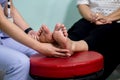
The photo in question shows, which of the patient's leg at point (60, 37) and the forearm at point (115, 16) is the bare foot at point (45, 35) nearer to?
the patient's leg at point (60, 37)

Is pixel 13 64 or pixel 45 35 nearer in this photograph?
pixel 13 64

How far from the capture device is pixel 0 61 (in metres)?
1.12

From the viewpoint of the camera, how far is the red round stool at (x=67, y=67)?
1086 mm

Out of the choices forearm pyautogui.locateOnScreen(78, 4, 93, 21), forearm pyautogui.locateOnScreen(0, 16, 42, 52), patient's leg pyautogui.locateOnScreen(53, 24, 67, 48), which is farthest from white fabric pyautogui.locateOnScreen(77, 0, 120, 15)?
forearm pyautogui.locateOnScreen(0, 16, 42, 52)

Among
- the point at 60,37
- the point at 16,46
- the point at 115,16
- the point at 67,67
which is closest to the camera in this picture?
the point at 67,67

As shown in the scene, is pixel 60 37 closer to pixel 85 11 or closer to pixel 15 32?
pixel 15 32

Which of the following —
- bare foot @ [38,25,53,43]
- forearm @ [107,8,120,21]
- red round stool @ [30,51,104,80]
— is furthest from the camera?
forearm @ [107,8,120,21]

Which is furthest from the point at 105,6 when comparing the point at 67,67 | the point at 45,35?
the point at 67,67

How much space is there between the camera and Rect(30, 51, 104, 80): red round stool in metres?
1.09

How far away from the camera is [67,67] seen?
42.6 inches

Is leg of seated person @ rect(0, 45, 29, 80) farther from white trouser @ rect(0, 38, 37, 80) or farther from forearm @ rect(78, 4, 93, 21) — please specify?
forearm @ rect(78, 4, 93, 21)

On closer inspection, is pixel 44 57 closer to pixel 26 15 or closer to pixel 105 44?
pixel 105 44

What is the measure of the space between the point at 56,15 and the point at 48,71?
0.87m

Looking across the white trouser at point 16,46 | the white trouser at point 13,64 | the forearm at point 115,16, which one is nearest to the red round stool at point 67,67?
the white trouser at point 13,64
